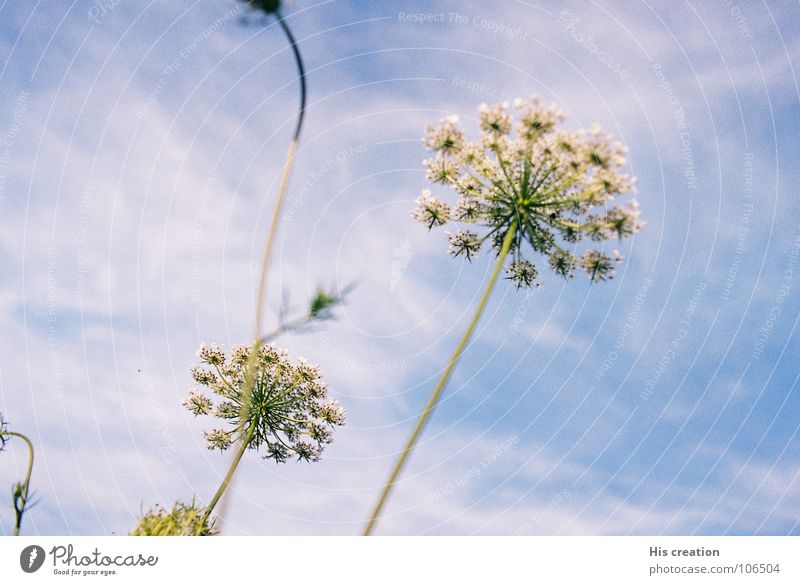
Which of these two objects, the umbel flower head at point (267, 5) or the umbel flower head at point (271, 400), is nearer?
the umbel flower head at point (267, 5)

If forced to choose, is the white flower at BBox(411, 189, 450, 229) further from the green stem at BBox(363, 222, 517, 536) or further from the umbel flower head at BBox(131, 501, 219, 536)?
the umbel flower head at BBox(131, 501, 219, 536)

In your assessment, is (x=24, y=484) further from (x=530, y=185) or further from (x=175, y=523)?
(x=530, y=185)

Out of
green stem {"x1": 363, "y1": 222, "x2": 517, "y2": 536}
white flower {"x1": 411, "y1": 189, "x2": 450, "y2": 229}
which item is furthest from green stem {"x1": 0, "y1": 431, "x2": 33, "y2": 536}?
white flower {"x1": 411, "y1": 189, "x2": 450, "y2": 229}

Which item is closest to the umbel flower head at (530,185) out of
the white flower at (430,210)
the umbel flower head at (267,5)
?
the white flower at (430,210)
